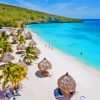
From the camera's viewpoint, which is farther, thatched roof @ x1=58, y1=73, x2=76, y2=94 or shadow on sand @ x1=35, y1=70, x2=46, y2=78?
shadow on sand @ x1=35, y1=70, x2=46, y2=78

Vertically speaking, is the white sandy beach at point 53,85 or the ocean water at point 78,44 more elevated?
the white sandy beach at point 53,85

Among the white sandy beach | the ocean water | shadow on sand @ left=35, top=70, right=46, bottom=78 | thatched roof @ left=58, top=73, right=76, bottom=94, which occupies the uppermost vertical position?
thatched roof @ left=58, top=73, right=76, bottom=94

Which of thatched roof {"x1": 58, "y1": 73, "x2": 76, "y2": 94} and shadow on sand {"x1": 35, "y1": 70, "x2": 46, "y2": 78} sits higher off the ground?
thatched roof {"x1": 58, "y1": 73, "x2": 76, "y2": 94}

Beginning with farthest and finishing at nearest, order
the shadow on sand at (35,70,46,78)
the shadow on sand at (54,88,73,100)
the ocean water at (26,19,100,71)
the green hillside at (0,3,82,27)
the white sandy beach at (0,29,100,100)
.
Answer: the green hillside at (0,3,82,27), the ocean water at (26,19,100,71), the shadow on sand at (35,70,46,78), the white sandy beach at (0,29,100,100), the shadow on sand at (54,88,73,100)

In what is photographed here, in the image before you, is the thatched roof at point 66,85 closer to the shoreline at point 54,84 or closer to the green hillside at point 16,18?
the shoreline at point 54,84

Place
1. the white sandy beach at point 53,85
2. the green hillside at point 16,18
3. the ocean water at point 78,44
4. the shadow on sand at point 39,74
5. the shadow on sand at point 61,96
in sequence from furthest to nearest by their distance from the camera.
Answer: the green hillside at point 16,18, the ocean water at point 78,44, the shadow on sand at point 39,74, the white sandy beach at point 53,85, the shadow on sand at point 61,96

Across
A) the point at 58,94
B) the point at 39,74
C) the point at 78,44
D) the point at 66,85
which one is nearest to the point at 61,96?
the point at 58,94

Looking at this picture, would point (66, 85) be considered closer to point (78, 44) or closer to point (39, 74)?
point (39, 74)

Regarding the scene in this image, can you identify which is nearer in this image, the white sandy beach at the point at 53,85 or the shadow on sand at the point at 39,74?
the white sandy beach at the point at 53,85

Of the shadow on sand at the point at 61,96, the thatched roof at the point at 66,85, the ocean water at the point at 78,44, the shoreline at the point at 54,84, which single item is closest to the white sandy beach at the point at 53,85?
the shoreline at the point at 54,84

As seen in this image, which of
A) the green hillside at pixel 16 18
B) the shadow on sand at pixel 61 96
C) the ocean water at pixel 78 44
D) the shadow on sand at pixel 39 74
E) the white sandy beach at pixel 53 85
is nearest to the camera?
the shadow on sand at pixel 61 96

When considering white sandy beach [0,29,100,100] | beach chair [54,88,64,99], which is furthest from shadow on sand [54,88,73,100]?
white sandy beach [0,29,100,100]

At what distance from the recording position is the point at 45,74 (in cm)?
2694

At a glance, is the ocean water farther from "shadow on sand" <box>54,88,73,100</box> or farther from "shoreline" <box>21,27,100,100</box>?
"shadow on sand" <box>54,88,73,100</box>
